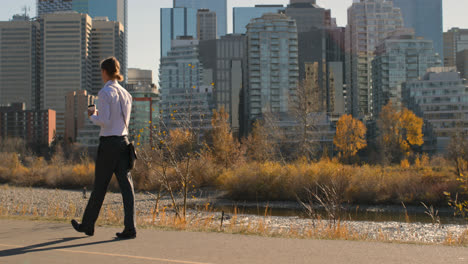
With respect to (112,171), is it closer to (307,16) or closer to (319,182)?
(319,182)

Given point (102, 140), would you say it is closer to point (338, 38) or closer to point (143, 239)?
point (143, 239)

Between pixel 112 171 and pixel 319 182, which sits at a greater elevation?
pixel 112 171

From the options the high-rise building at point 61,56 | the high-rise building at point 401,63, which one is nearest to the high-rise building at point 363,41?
the high-rise building at point 401,63

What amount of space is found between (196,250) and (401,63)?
5177 inches

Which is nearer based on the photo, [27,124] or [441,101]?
[441,101]

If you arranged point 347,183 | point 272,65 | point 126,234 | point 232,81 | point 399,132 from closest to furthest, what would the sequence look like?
point 126,234, point 347,183, point 399,132, point 272,65, point 232,81

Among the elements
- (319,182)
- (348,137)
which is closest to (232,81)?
(348,137)

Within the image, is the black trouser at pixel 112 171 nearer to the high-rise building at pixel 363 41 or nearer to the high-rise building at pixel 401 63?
the high-rise building at pixel 401 63

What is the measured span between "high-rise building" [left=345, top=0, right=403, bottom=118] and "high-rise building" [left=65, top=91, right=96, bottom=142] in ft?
269

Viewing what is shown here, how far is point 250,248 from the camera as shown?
5984mm

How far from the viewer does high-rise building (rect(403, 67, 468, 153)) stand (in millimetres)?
96688

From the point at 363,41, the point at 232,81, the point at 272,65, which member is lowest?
the point at 232,81

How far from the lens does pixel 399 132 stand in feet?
252

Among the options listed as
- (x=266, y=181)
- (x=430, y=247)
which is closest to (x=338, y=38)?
(x=266, y=181)
